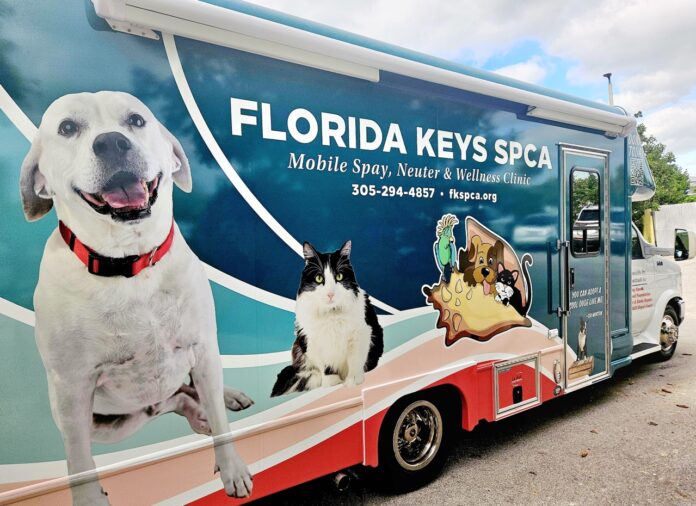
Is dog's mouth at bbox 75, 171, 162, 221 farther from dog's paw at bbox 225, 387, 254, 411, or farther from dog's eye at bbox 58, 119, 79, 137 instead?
dog's paw at bbox 225, 387, 254, 411

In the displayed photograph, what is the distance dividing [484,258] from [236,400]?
6.86 feet

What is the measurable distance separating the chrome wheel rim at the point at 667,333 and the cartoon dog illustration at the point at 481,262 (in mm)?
4004

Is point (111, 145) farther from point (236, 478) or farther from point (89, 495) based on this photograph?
point (236, 478)

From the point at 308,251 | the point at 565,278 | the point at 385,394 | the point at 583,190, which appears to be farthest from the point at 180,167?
the point at 583,190

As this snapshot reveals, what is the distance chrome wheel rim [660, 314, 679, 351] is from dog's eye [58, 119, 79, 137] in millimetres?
6895

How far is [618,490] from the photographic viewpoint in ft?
11.5

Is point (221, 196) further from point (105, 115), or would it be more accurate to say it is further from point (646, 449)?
point (646, 449)

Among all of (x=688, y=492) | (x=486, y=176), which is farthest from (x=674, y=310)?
(x=486, y=176)

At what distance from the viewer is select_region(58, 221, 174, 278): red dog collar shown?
213 cm

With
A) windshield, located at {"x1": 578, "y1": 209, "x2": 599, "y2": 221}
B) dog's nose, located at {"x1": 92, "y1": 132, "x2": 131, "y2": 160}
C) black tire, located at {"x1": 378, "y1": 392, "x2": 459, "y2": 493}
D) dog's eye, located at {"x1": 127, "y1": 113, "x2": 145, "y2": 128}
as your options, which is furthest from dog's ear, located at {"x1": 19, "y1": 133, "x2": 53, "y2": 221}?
windshield, located at {"x1": 578, "y1": 209, "x2": 599, "y2": 221}

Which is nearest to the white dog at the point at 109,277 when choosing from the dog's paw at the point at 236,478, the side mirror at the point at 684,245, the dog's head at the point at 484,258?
the dog's paw at the point at 236,478

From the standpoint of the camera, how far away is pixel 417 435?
3.57m

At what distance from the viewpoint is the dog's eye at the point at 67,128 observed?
2111mm

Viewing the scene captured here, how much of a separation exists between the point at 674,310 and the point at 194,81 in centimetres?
669
